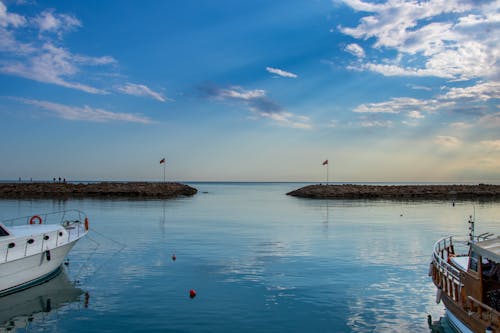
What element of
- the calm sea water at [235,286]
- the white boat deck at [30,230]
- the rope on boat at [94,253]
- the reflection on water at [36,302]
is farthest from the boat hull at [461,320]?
the white boat deck at [30,230]

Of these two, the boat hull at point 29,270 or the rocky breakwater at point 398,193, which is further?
the rocky breakwater at point 398,193

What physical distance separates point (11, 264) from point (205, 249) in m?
13.0

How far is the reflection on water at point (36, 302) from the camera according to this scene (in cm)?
1553

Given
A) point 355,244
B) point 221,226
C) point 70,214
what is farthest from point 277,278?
point 70,214

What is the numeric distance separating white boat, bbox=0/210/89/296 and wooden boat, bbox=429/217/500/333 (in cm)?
1880

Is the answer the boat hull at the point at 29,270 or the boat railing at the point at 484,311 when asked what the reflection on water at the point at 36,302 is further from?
the boat railing at the point at 484,311

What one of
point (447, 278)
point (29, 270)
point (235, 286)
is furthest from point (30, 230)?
point (447, 278)

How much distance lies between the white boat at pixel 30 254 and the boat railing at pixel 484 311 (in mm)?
19072

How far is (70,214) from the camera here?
170ft

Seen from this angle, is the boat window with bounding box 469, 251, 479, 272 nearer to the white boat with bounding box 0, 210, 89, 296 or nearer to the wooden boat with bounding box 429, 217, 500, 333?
the wooden boat with bounding box 429, 217, 500, 333

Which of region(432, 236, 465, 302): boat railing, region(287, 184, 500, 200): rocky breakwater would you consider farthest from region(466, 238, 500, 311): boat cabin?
region(287, 184, 500, 200): rocky breakwater

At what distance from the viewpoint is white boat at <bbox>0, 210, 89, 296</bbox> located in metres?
18.6

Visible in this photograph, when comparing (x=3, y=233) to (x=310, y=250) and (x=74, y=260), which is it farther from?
(x=310, y=250)

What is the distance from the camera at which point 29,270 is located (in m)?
19.8
